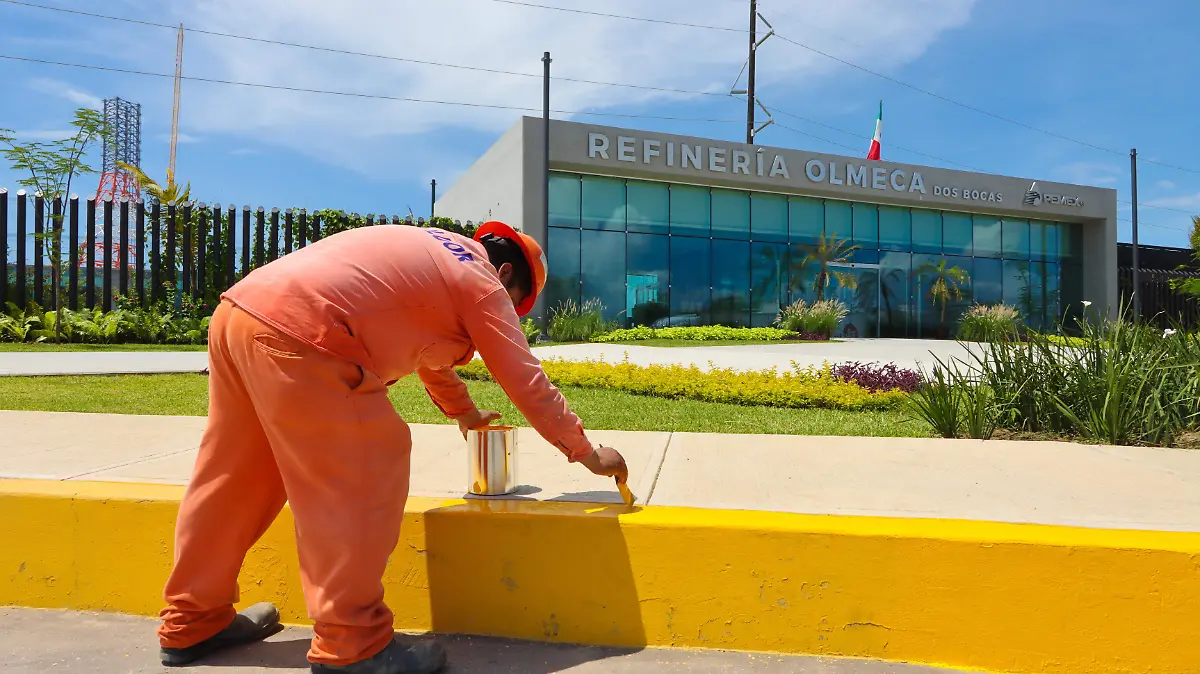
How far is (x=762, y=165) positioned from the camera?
22438 millimetres

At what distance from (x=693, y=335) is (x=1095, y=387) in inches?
579

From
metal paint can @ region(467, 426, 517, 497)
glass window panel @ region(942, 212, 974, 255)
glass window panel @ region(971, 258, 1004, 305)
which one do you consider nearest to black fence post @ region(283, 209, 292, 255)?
metal paint can @ region(467, 426, 517, 497)

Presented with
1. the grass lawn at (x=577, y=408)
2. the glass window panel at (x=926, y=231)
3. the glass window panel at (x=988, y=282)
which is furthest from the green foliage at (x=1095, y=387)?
the glass window panel at (x=988, y=282)

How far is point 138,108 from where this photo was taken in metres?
104

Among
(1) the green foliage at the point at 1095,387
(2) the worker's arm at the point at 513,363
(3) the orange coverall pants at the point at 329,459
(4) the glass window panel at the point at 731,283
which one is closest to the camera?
(3) the orange coverall pants at the point at 329,459

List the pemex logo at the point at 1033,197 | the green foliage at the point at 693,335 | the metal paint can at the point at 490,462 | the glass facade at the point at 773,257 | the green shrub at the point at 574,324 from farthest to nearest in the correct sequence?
the pemex logo at the point at 1033,197 < the glass facade at the point at 773,257 < the green foliage at the point at 693,335 < the green shrub at the point at 574,324 < the metal paint can at the point at 490,462

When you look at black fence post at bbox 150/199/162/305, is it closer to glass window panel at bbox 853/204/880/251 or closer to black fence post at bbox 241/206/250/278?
black fence post at bbox 241/206/250/278

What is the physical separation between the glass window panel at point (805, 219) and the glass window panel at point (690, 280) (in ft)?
10.4

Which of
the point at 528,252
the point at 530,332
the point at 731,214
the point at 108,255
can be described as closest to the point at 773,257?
the point at 731,214

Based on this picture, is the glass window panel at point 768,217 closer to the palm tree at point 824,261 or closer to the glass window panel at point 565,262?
the palm tree at point 824,261

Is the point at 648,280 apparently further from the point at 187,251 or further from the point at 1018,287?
the point at 1018,287

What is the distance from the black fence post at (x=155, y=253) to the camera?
15.5m

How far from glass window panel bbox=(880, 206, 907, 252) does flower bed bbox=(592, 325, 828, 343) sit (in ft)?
22.7

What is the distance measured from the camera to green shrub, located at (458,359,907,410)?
23.2 ft
